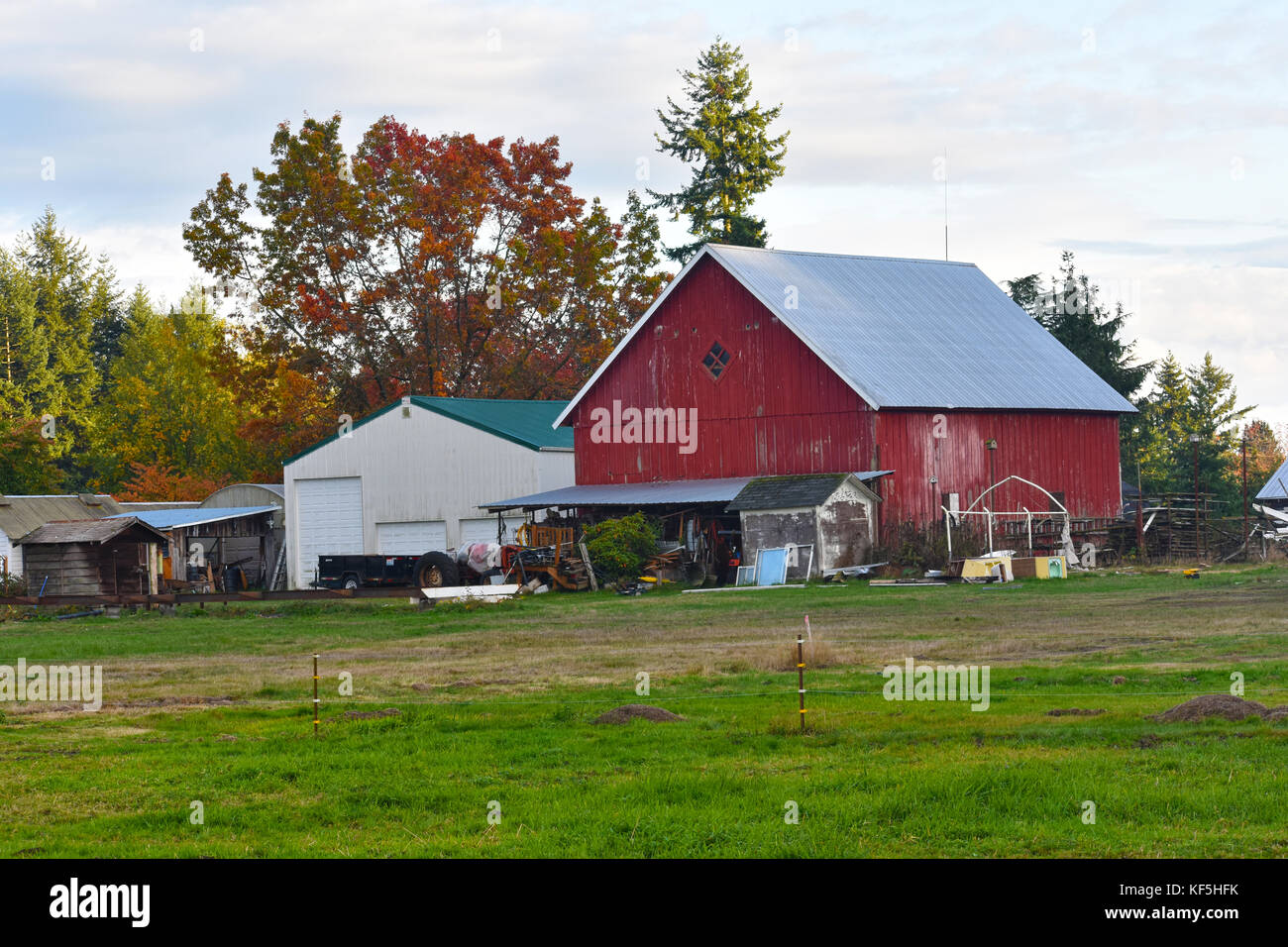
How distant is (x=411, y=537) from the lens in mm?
55594

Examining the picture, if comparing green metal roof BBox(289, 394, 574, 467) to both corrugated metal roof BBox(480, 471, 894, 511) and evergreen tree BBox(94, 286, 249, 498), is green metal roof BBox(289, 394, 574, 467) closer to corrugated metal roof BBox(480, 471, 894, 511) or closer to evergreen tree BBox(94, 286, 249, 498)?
corrugated metal roof BBox(480, 471, 894, 511)

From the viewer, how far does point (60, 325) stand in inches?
3191

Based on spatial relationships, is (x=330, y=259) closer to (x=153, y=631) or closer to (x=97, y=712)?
(x=153, y=631)

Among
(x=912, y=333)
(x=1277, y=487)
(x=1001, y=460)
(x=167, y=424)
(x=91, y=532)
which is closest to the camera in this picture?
(x=91, y=532)

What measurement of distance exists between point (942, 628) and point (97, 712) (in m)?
13.5

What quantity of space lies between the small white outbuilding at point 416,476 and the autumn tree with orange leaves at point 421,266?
860cm

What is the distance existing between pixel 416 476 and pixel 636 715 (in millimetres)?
40022

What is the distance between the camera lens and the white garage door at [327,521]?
56531 mm

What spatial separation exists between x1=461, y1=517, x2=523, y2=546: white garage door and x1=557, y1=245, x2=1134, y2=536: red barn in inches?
111

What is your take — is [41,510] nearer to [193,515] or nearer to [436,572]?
[193,515]

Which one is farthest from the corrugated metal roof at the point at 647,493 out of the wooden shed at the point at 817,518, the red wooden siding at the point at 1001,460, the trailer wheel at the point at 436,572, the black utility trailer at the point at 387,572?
the trailer wheel at the point at 436,572

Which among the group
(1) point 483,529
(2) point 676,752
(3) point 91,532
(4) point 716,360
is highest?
(4) point 716,360

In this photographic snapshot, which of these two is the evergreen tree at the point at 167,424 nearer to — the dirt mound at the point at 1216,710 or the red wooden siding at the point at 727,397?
the red wooden siding at the point at 727,397

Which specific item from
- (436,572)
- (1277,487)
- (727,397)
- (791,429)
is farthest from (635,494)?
(1277,487)
